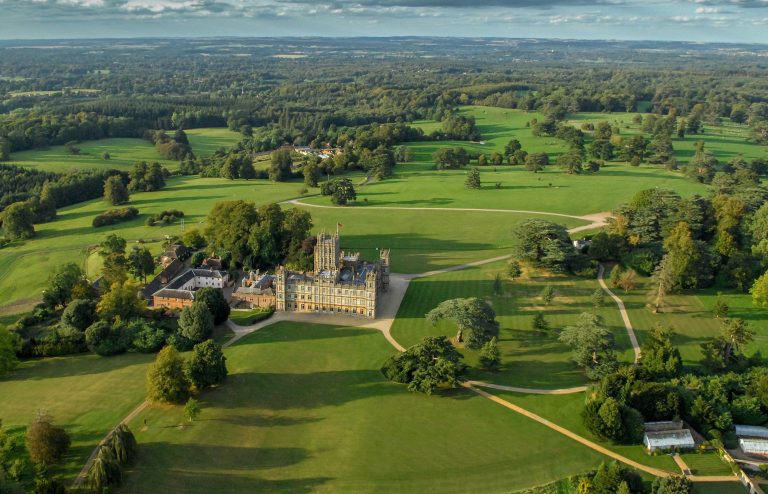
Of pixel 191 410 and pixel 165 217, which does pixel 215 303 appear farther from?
pixel 165 217

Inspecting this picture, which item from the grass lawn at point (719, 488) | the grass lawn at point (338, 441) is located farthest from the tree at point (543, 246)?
the grass lawn at point (719, 488)

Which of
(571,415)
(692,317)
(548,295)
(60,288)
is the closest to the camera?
(571,415)

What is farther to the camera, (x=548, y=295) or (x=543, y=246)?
(x=543, y=246)

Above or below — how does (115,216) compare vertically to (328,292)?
below

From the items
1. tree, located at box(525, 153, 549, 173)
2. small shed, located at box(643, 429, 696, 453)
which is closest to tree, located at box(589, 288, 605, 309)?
small shed, located at box(643, 429, 696, 453)

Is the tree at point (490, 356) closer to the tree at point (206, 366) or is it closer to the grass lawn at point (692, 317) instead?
the grass lawn at point (692, 317)

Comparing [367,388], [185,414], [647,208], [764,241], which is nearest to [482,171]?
[647,208]

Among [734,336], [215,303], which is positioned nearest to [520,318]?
[734,336]

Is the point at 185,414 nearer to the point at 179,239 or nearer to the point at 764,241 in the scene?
the point at 179,239
